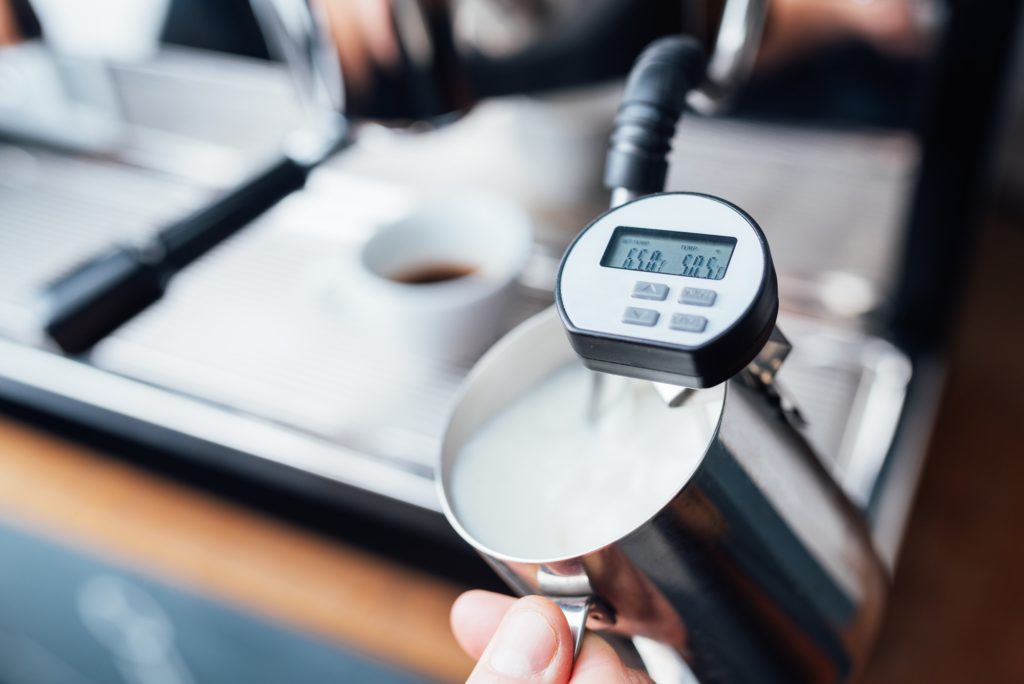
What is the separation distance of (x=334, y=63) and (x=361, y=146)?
0.21 m

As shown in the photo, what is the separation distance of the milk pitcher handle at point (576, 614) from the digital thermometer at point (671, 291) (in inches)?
2.5

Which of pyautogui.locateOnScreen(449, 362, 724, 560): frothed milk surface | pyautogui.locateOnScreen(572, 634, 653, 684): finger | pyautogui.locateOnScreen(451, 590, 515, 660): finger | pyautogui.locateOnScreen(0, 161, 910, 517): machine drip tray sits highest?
pyautogui.locateOnScreen(449, 362, 724, 560): frothed milk surface

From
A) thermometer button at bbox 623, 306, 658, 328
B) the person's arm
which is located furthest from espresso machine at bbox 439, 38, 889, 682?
the person's arm

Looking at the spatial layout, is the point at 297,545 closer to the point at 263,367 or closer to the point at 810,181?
the point at 263,367

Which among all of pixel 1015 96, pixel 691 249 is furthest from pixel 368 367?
pixel 1015 96

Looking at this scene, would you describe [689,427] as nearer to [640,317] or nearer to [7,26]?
[640,317]

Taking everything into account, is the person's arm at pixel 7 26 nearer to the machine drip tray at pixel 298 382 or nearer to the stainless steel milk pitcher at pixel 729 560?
the machine drip tray at pixel 298 382

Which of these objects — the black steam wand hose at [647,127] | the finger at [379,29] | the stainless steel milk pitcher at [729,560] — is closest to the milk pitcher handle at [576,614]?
the stainless steel milk pitcher at [729,560]

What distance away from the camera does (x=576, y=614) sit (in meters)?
0.23

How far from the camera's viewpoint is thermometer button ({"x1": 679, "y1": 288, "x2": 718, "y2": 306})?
0.20m

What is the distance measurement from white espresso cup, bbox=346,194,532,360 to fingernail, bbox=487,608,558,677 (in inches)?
8.1

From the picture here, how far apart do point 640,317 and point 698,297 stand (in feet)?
0.05

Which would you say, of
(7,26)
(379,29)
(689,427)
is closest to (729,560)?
(689,427)

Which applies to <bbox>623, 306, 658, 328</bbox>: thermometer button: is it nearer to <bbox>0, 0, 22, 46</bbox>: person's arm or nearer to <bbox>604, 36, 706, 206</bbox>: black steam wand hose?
<bbox>604, 36, 706, 206</bbox>: black steam wand hose
